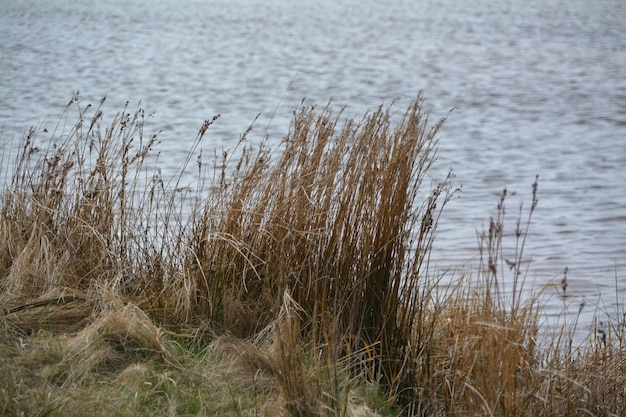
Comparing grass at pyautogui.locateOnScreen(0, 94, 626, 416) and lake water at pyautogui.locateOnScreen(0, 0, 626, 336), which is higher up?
grass at pyautogui.locateOnScreen(0, 94, 626, 416)

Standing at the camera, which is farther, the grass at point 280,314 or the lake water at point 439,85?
the lake water at point 439,85

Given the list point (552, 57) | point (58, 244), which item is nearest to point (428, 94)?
point (552, 57)

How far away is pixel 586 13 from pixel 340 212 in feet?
71.6

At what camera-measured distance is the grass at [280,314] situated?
3.31m

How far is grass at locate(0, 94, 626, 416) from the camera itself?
130 inches

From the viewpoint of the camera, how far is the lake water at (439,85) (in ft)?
22.7

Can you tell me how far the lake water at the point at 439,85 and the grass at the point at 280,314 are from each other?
2.95 ft

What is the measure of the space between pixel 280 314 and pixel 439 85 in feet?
35.0

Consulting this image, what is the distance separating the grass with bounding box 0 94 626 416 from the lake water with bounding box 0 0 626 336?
900mm

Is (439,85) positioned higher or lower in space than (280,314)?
lower

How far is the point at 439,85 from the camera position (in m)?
13.8

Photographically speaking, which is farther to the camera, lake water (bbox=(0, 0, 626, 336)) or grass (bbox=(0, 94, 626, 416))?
lake water (bbox=(0, 0, 626, 336))

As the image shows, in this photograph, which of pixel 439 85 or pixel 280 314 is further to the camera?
pixel 439 85

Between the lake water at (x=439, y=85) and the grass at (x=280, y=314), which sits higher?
the grass at (x=280, y=314)
